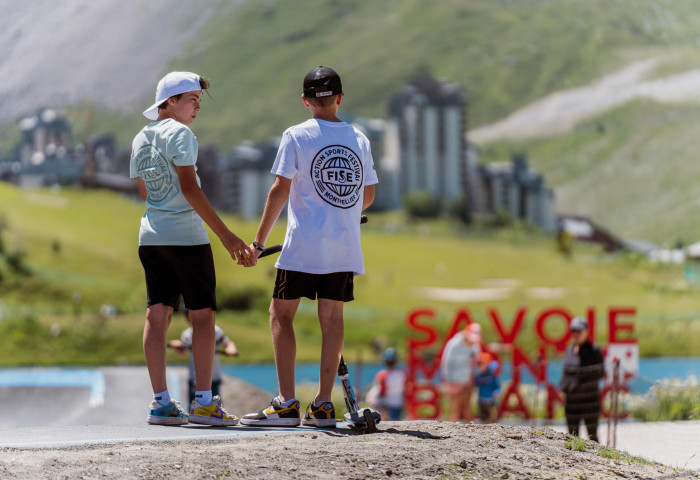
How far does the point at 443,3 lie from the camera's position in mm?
30141

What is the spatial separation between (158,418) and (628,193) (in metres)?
24.8

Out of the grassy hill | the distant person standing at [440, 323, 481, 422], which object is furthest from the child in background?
the grassy hill

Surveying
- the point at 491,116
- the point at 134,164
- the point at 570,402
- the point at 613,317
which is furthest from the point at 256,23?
the point at 134,164

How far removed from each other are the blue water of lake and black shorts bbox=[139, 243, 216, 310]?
17.1 meters

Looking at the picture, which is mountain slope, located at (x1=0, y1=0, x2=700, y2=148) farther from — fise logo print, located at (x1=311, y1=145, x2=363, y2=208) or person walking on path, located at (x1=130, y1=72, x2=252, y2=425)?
fise logo print, located at (x1=311, y1=145, x2=363, y2=208)

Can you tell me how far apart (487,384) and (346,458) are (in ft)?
26.3

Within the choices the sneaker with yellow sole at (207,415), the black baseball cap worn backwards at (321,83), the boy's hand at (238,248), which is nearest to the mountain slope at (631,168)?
the black baseball cap worn backwards at (321,83)

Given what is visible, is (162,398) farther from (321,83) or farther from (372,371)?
(372,371)

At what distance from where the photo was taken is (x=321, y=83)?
16.9 feet

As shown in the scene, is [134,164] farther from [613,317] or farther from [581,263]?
[581,263]

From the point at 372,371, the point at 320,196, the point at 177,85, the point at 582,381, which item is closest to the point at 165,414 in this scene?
the point at 320,196

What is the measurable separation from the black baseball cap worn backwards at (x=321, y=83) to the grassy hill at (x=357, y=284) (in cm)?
1934

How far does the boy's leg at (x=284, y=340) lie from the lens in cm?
517

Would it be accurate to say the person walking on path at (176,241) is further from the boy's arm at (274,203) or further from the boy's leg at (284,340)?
the boy's leg at (284,340)
